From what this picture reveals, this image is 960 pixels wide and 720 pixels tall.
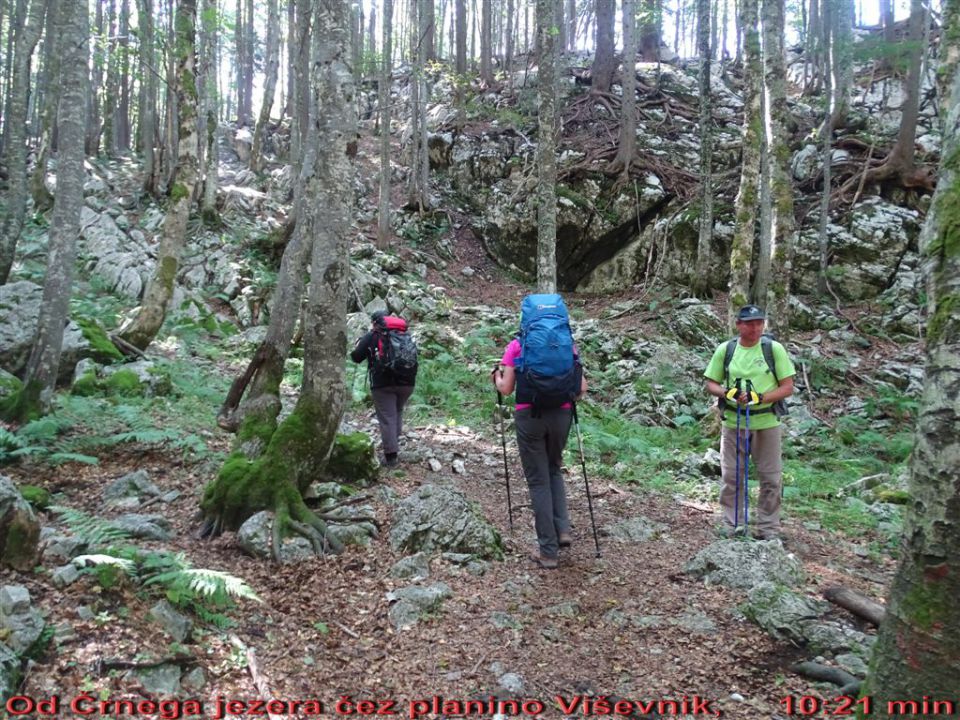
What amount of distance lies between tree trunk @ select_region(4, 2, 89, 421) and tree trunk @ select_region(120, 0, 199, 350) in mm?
2595

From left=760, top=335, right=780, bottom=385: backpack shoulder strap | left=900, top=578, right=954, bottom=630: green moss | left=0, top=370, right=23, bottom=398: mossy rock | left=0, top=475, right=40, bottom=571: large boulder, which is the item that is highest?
left=760, top=335, right=780, bottom=385: backpack shoulder strap

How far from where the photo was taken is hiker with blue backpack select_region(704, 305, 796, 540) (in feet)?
17.2

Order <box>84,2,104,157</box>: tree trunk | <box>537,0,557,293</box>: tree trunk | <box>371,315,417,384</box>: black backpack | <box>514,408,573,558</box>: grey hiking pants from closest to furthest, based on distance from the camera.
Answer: <box>514,408,573,558</box>: grey hiking pants < <box>371,315,417,384</box>: black backpack < <box>537,0,557,293</box>: tree trunk < <box>84,2,104,157</box>: tree trunk

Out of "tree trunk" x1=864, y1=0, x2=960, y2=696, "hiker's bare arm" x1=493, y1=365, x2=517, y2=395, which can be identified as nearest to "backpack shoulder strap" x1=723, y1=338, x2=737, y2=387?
"hiker's bare arm" x1=493, y1=365, x2=517, y2=395

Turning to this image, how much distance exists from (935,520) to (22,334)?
33.1 ft

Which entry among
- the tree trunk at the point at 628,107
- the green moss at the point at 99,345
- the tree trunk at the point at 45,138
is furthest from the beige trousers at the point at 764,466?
the tree trunk at the point at 45,138

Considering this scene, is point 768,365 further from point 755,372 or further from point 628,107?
point 628,107

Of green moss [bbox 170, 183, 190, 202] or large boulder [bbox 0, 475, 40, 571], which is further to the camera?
green moss [bbox 170, 183, 190, 202]

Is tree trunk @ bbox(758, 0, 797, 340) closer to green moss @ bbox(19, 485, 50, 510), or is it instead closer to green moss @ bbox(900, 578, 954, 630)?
green moss @ bbox(900, 578, 954, 630)

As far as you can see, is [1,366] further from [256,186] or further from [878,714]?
[256,186]

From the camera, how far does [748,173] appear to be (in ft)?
31.5

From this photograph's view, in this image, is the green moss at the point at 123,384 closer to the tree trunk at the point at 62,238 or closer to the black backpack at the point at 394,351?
the tree trunk at the point at 62,238

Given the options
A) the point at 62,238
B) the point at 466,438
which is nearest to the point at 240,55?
the point at 62,238

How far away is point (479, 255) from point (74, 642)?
18913 mm
